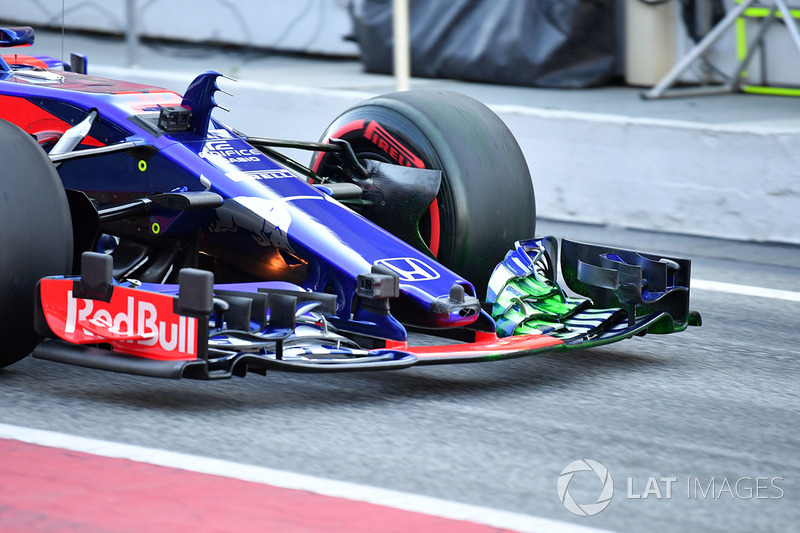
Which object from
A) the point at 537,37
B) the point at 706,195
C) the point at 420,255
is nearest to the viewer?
the point at 420,255

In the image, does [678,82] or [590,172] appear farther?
[678,82]

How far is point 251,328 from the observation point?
4152 mm

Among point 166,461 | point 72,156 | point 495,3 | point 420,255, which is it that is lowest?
point 166,461

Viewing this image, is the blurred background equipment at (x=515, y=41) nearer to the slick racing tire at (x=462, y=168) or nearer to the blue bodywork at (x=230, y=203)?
the slick racing tire at (x=462, y=168)

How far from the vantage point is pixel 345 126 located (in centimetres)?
570

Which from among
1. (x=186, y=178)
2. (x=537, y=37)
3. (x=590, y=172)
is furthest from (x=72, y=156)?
(x=537, y=37)

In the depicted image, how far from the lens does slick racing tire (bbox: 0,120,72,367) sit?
4254 millimetres

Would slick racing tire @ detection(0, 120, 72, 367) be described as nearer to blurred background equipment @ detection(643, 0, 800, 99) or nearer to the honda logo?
A: the honda logo

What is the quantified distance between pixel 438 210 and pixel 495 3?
749 centimetres

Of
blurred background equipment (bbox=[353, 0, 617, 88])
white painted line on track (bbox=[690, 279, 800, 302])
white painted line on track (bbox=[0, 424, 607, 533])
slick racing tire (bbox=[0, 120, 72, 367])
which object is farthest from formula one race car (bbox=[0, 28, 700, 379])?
blurred background equipment (bbox=[353, 0, 617, 88])

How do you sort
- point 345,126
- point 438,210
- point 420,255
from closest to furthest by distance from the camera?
1. point 420,255
2. point 438,210
3. point 345,126

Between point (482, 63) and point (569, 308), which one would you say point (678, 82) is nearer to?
point (482, 63)

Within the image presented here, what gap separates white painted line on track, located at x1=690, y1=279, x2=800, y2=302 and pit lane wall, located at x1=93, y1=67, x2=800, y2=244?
1226mm

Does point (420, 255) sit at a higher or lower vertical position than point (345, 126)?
lower
